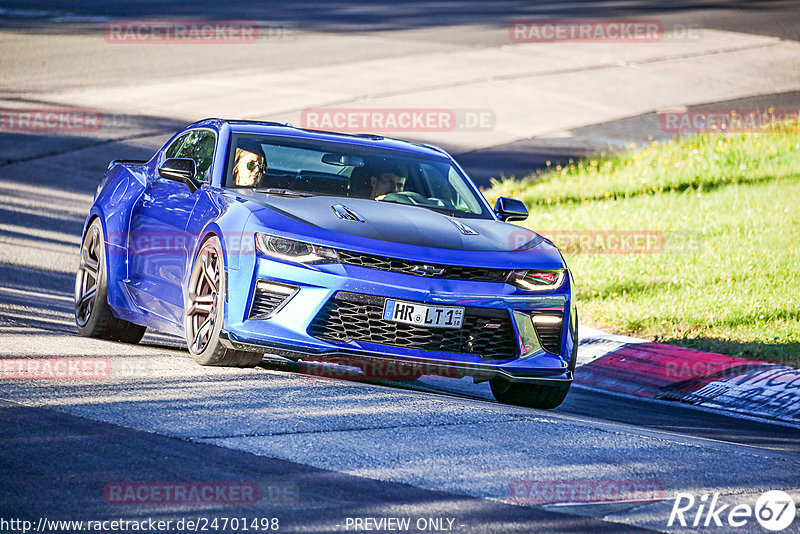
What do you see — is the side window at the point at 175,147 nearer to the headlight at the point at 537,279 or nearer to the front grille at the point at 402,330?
the front grille at the point at 402,330

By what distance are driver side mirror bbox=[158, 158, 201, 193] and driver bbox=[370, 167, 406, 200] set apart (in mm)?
1178

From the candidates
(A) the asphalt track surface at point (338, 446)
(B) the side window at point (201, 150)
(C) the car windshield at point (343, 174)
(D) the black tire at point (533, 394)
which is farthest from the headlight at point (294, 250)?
(D) the black tire at point (533, 394)

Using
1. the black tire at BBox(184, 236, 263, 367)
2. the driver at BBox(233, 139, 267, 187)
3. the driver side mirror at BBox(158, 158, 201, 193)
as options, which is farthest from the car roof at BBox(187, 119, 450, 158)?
the black tire at BBox(184, 236, 263, 367)

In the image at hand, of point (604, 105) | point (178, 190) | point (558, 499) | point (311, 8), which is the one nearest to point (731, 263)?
point (178, 190)

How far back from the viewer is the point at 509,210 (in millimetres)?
8734

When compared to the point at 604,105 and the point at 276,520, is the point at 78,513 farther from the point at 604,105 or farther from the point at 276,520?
the point at 604,105

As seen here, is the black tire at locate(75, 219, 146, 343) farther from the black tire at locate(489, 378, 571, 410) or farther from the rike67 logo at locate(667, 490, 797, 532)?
the rike67 logo at locate(667, 490, 797, 532)

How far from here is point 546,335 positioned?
7.59 m

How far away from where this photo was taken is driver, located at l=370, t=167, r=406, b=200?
8.43 m

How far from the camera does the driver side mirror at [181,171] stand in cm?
Result: 821

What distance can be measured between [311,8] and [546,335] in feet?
95.0

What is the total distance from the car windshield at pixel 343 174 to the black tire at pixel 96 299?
1565 mm

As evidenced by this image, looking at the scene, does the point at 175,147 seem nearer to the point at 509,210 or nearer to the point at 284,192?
the point at 284,192

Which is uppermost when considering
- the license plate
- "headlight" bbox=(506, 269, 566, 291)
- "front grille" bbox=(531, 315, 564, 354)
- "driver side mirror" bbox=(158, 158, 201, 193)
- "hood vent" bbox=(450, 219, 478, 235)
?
"driver side mirror" bbox=(158, 158, 201, 193)
